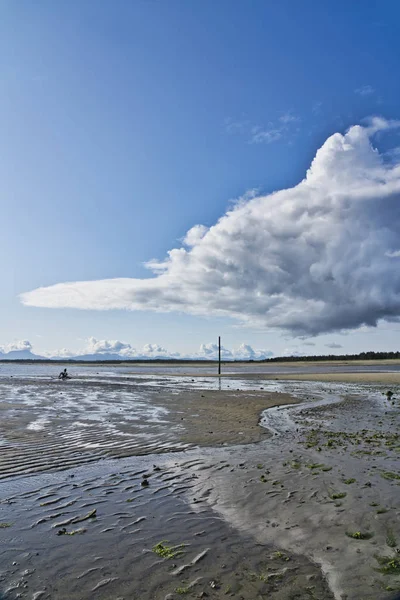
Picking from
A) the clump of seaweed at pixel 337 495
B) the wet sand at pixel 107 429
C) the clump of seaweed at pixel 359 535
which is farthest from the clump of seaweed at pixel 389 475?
the wet sand at pixel 107 429

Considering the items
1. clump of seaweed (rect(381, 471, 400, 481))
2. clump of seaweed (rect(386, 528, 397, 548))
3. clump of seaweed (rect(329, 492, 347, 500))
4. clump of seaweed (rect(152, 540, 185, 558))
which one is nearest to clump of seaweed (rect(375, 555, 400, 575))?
clump of seaweed (rect(386, 528, 397, 548))

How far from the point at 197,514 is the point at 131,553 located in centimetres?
198

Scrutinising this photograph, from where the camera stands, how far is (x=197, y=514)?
7930 millimetres

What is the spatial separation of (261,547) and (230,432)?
10.5m

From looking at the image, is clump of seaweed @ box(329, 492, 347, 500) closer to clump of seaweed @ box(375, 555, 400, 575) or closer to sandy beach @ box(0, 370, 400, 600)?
sandy beach @ box(0, 370, 400, 600)

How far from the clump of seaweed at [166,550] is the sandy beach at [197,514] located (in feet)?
0.06

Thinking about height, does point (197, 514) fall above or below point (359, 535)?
below

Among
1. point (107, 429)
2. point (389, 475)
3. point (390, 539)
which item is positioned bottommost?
point (107, 429)

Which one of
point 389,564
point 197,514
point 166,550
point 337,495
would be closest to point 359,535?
point 389,564

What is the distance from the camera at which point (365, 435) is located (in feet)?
52.9

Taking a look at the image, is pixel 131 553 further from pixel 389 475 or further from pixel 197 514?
pixel 389 475

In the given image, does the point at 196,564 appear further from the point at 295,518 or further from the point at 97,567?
the point at 295,518

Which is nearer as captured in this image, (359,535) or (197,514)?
(359,535)

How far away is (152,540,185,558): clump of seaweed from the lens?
20.5 ft
